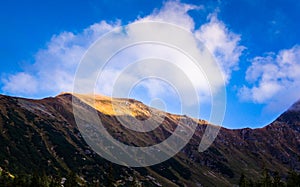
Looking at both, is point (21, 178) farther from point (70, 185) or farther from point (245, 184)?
point (245, 184)

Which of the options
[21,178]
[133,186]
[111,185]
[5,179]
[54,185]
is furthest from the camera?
[5,179]

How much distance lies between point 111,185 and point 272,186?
189 feet

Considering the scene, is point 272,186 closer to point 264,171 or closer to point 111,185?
point 264,171

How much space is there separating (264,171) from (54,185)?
82.2m

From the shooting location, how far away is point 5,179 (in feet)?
565

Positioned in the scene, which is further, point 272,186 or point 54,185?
point 54,185

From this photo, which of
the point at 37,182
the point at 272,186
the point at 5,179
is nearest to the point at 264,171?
the point at 272,186

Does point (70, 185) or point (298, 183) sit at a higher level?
point (298, 183)

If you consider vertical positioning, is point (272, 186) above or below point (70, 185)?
above

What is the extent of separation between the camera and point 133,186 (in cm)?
11612

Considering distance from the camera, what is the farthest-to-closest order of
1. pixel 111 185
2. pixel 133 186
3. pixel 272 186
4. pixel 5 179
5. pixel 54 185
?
pixel 5 179
pixel 54 185
pixel 272 186
pixel 133 186
pixel 111 185

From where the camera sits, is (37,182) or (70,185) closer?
(70,185)

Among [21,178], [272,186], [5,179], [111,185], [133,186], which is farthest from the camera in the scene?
[5,179]

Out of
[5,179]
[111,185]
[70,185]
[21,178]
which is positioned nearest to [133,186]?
[111,185]
